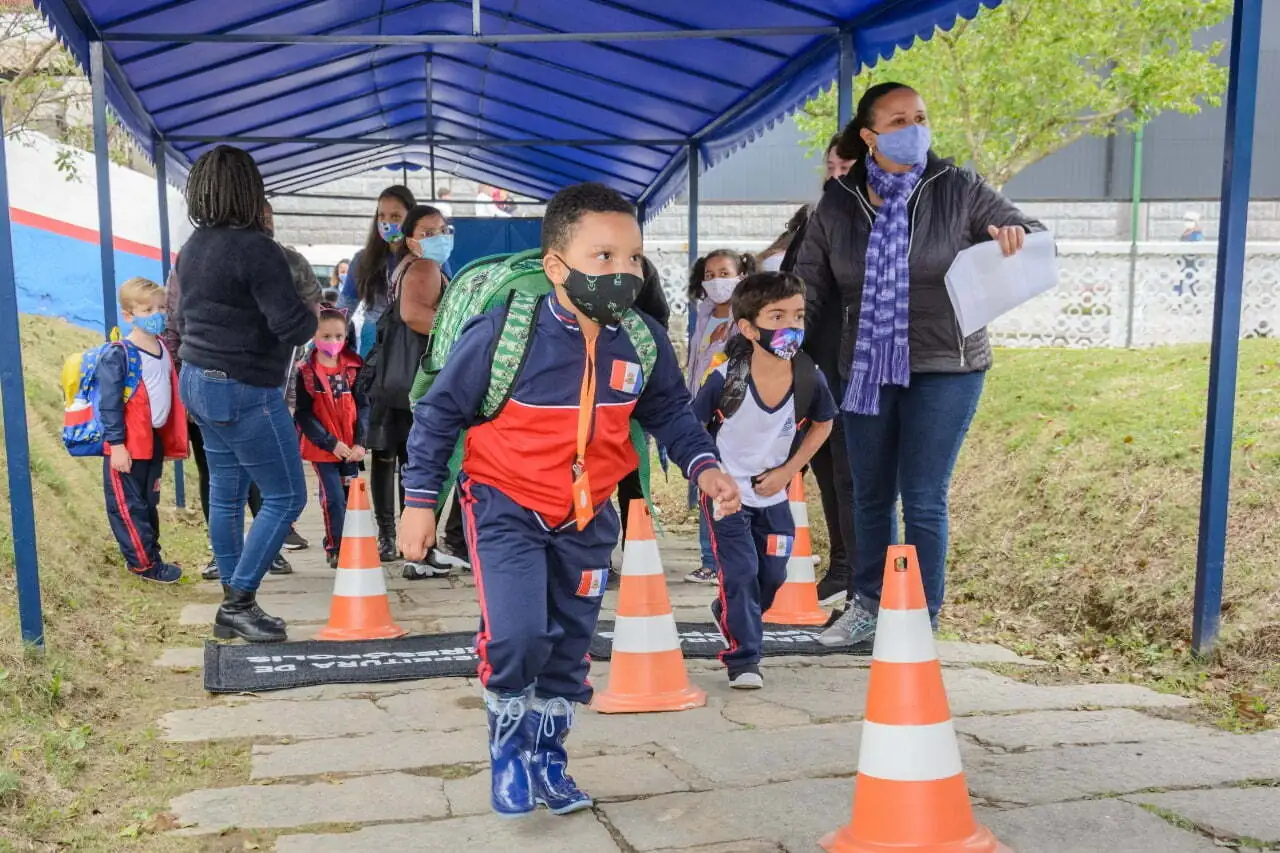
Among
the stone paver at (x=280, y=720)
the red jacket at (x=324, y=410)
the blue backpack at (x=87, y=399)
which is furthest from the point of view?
the red jacket at (x=324, y=410)

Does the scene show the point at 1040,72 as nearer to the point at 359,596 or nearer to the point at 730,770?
the point at 359,596

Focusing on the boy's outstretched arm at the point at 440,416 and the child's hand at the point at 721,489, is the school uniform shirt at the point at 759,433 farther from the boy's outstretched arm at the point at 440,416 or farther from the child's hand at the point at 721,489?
the boy's outstretched arm at the point at 440,416

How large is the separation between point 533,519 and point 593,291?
61cm

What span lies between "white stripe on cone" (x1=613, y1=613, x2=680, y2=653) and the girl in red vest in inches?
124

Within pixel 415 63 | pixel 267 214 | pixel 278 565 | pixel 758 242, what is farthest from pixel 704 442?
pixel 758 242

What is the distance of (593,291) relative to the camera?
11.1 feet

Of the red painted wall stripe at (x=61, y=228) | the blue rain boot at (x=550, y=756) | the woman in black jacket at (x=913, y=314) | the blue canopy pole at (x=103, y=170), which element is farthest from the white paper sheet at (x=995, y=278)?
the red painted wall stripe at (x=61, y=228)

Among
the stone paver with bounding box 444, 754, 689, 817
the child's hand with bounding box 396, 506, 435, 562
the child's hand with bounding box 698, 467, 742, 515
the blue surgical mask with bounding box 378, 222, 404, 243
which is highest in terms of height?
the blue surgical mask with bounding box 378, 222, 404, 243

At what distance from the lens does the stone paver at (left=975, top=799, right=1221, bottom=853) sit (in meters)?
3.15

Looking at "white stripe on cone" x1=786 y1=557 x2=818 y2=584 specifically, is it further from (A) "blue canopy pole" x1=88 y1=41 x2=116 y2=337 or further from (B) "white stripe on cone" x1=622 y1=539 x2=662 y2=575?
(A) "blue canopy pole" x1=88 y1=41 x2=116 y2=337

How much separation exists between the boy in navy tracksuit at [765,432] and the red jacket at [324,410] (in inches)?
117

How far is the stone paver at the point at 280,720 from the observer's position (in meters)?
4.37

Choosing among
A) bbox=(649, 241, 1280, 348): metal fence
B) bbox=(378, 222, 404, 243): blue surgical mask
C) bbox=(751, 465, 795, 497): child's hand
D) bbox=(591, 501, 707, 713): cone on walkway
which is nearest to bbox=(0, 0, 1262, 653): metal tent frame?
bbox=(378, 222, 404, 243): blue surgical mask

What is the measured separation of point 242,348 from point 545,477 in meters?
2.43
